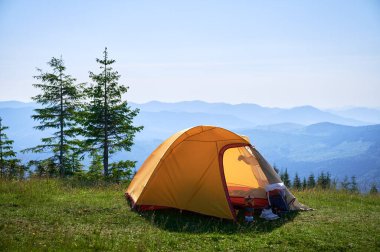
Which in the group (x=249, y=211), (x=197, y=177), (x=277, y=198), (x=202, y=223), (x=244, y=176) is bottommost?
(x=202, y=223)

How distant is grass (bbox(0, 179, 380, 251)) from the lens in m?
7.71

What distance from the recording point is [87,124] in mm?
25938

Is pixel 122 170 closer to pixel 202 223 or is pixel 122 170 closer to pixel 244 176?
pixel 244 176

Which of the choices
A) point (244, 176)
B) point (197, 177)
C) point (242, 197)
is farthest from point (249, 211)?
point (244, 176)

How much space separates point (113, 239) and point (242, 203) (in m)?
5.66

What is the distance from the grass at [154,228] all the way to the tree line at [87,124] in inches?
469

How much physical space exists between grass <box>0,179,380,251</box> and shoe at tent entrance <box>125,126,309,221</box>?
1.34 ft

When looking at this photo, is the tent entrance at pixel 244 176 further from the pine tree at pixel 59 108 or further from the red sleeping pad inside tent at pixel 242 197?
the pine tree at pixel 59 108

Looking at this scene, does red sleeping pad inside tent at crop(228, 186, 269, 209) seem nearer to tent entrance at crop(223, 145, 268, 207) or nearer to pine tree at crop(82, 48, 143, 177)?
tent entrance at crop(223, 145, 268, 207)

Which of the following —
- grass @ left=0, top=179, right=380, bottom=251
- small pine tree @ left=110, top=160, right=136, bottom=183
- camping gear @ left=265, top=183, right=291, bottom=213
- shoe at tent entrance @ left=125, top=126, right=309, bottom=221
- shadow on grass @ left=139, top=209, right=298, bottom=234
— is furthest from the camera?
small pine tree @ left=110, top=160, right=136, bottom=183

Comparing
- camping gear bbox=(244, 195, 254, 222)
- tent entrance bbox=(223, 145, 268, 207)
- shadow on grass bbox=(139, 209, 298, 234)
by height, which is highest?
tent entrance bbox=(223, 145, 268, 207)

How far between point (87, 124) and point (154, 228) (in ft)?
60.3

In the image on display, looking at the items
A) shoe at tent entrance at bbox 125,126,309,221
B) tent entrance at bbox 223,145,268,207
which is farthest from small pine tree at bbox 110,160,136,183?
tent entrance at bbox 223,145,268,207

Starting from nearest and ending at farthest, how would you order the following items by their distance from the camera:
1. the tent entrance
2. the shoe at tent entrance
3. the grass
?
the grass
the shoe at tent entrance
the tent entrance
